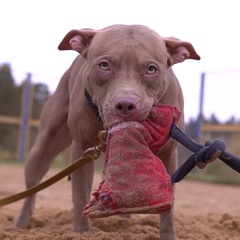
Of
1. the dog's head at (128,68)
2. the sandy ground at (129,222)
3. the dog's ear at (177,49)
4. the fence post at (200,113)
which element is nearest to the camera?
the dog's head at (128,68)

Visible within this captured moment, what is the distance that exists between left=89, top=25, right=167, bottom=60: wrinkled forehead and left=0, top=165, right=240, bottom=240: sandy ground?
3.89 ft

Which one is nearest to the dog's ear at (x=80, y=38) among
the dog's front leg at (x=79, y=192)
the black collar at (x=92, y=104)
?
the black collar at (x=92, y=104)

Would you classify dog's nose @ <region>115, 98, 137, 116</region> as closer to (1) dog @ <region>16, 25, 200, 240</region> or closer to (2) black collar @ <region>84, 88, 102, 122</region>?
(1) dog @ <region>16, 25, 200, 240</region>

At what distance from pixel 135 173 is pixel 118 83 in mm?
569

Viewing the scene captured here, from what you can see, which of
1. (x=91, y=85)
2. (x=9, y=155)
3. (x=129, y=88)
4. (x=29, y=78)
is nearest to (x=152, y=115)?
(x=129, y=88)

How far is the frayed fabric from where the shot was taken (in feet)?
10.1

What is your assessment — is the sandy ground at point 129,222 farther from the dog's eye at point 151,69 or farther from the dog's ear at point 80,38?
the dog's ear at point 80,38

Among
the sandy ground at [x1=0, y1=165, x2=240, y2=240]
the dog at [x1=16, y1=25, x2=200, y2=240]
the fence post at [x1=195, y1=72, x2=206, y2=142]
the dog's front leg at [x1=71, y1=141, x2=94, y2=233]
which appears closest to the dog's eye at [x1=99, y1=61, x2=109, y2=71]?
the dog at [x1=16, y1=25, x2=200, y2=240]

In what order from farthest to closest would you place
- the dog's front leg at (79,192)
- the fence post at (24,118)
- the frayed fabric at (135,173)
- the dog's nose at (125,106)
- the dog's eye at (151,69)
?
the fence post at (24,118) → the dog's front leg at (79,192) → the dog's eye at (151,69) → the dog's nose at (125,106) → the frayed fabric at (135,173)

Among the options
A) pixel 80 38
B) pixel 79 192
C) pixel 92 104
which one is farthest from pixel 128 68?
pixel 79 192

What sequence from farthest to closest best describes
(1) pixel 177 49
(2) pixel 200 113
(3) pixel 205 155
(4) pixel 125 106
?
(2) pixel 200 113, (1) pixel 177 49, (4) pixel 125 106, (3) pixel 205 155

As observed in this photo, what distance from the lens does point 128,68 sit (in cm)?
353

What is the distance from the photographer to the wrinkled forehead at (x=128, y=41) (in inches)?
143

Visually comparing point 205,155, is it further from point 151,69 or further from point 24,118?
point 24,118
